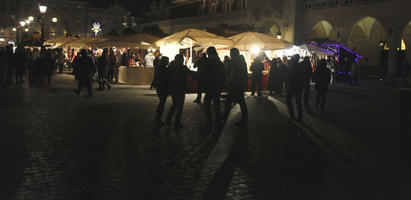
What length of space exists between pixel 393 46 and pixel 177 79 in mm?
27545

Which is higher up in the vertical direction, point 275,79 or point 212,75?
point 212,75

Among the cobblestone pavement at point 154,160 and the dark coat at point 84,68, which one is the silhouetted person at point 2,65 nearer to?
the dark coat at point 84,68

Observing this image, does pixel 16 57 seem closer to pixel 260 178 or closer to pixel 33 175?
pixel 33 175

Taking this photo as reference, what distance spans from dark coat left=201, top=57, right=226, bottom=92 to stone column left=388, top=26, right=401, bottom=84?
26571 mm

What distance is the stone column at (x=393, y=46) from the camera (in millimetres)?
32031

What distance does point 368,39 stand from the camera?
1543 inches

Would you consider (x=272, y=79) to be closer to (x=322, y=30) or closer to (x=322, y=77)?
(x=322, y=77)

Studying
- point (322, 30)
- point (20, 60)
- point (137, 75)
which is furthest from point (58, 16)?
point (137, 75)

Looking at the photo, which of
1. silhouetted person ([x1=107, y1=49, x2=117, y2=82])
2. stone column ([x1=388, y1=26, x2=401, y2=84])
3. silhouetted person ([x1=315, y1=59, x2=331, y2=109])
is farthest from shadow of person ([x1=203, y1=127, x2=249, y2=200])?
stone column ([x1=388, y1=26, x2=401, y2=84])

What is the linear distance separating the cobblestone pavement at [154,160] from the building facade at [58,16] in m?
73.6

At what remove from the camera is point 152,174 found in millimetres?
5789

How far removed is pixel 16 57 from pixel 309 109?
555 inches

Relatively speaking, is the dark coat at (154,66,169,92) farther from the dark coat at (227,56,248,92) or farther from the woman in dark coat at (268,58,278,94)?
the woman in dark coat at (268,58,278,94)

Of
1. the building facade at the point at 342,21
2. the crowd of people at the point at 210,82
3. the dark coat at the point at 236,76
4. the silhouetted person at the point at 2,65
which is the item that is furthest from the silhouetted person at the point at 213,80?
the building facade at the point at 342,21
